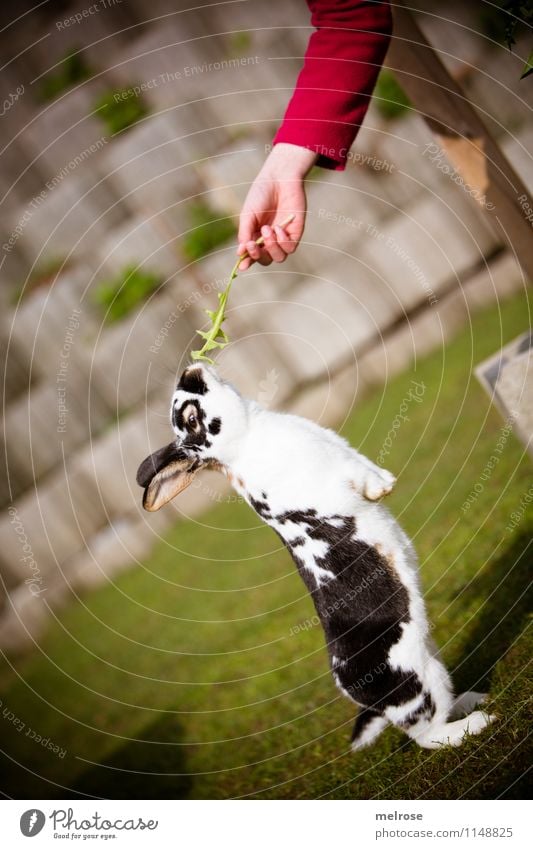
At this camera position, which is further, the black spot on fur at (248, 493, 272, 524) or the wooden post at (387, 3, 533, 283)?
the wooden post at (387, 3, 533, 283)

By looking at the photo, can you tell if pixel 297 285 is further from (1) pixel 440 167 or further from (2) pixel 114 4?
(2) pixel 114 4

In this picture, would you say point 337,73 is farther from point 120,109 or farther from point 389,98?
point 120,109

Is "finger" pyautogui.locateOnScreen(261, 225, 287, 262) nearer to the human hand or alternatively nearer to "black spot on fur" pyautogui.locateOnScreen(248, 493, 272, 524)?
the human hand

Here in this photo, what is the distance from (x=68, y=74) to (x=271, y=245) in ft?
24.4

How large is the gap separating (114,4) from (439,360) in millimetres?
5939

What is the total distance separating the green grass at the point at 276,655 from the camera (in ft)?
8.27

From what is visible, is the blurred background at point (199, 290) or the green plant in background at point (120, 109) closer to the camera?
the blurred background at point (199, 290)

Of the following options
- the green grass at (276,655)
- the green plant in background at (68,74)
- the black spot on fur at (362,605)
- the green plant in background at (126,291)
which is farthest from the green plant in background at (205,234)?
the black spot on fur at (362,605)

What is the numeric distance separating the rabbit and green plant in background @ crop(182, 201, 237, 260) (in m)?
5.14

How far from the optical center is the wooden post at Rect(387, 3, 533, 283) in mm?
2709

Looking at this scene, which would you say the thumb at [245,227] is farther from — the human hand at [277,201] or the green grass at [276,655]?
the green grass at [276,655]
